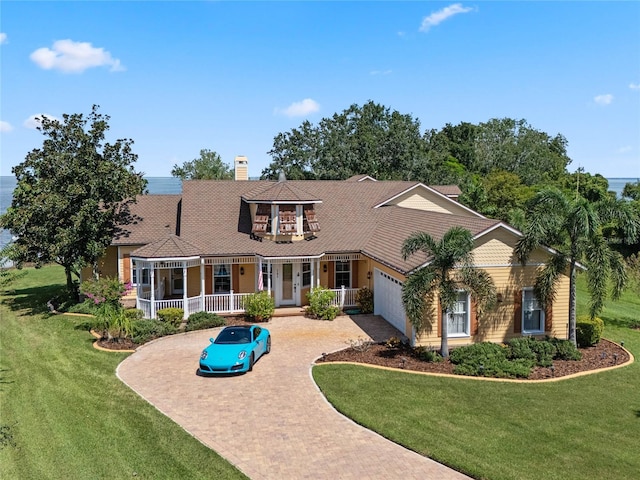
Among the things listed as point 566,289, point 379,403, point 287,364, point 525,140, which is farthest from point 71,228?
point 525,140

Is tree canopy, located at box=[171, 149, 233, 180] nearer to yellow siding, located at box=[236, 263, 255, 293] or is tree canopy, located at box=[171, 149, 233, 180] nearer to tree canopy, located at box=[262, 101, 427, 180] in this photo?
tree canopy, located at box=[262, 101, 427, 180]

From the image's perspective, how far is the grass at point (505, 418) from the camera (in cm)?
1104

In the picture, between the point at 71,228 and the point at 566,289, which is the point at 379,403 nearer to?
the point at 566,289

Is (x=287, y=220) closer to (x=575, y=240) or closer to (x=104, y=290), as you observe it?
(x=104, y=290)

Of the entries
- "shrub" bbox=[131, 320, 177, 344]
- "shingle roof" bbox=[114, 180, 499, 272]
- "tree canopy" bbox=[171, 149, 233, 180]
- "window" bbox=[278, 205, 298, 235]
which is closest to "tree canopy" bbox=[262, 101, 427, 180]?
"tree canopy" bbox=[171, 149, 233, 180]

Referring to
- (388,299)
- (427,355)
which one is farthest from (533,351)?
(388,299)

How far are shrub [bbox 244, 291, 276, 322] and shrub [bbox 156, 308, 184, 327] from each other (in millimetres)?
2944

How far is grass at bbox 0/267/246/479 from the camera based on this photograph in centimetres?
1062

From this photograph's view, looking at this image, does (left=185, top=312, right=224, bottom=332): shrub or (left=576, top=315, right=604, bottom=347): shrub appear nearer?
(left=576, top=315, right=604, bottom=347): shrub

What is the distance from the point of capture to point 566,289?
2025 centimetres

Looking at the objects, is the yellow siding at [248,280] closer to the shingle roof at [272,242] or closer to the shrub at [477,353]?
the shingle roof at [272,242]

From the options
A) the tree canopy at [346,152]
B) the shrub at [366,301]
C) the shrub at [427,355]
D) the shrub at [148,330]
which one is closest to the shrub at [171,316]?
the shrub at [148,330]

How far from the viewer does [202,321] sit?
22406 mm

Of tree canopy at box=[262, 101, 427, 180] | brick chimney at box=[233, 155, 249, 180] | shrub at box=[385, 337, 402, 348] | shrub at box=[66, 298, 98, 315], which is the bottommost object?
shrub at box=[385, 337, 402, 348]
